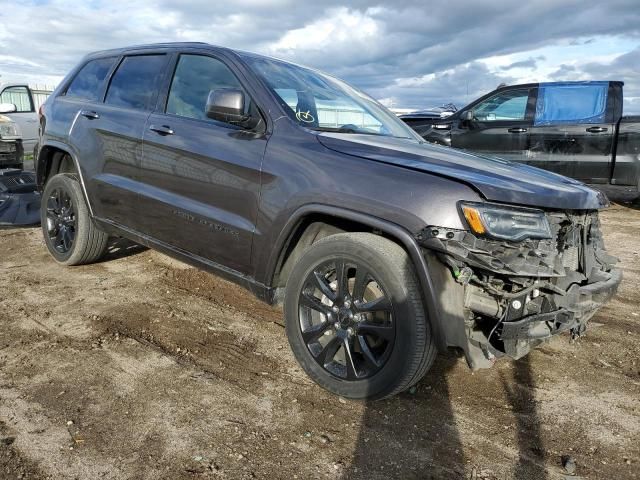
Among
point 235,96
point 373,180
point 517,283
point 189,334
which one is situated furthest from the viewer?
point 189,334

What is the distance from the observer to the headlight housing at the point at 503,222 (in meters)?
2.42

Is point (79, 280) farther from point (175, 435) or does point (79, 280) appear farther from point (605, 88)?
point (605, 88)

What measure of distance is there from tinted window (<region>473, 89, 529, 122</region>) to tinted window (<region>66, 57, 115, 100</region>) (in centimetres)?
622

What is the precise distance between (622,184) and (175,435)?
7948 millimetres

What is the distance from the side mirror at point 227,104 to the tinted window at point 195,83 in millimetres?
327

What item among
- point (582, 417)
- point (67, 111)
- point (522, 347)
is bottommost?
point (582, 417)

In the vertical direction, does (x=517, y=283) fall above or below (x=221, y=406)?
above

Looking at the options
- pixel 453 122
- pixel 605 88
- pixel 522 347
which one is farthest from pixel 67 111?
pixel 605 88

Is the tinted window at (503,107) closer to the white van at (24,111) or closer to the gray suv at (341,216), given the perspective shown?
the gray suv at (341,216)

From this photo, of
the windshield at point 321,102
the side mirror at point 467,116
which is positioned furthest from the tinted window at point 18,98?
the windshield at point 321,102

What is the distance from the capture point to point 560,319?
8.39ft

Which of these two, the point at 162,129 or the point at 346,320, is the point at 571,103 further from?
the point at 346,320

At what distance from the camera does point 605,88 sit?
8.36 meters

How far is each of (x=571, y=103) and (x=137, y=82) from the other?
22.6ft
